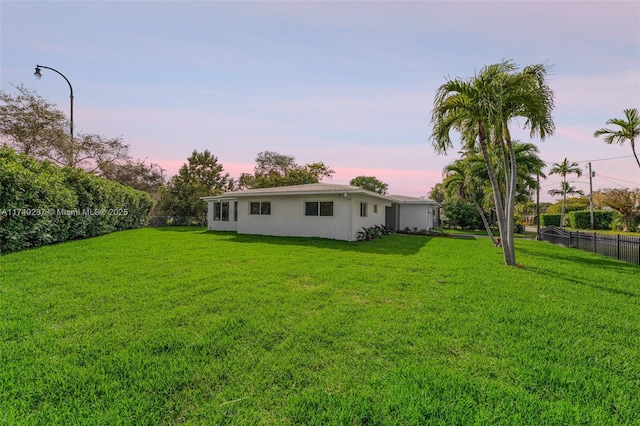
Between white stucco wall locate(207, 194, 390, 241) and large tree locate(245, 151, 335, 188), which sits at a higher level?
large tree locate(245, 151, 335, 188)

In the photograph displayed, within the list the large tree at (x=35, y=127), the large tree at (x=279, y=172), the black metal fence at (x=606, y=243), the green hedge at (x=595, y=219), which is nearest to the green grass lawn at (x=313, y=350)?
the black metal fence at (x=606, y=243)

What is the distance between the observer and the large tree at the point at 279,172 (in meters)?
30.7

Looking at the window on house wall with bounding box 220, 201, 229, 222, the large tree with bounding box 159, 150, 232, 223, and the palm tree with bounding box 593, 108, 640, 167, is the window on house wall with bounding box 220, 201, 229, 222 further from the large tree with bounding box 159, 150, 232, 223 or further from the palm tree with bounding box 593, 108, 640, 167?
the palm tree with bounding box 593, 108, 640, 167

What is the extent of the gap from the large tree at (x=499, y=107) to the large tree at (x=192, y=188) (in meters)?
22.8

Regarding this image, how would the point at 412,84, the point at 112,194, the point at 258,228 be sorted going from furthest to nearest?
the point at 258,228, the point at 112,194, the point at 412,84

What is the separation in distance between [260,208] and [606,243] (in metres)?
15.4

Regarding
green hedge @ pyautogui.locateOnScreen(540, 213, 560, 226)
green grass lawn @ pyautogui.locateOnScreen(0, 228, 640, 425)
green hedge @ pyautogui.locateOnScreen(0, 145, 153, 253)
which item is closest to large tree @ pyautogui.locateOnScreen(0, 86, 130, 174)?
green hedge @ pyautogui.locateOnScreen(0, 145, 153, 253)

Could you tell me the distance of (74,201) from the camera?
1129 cm

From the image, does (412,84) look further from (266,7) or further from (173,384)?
(173,384)

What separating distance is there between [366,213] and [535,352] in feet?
40.4

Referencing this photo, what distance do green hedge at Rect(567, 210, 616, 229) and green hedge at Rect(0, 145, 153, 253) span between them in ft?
147

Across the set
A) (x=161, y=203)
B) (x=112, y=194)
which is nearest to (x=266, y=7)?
(x=112, y=194)

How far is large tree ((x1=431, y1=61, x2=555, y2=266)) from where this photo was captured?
7551 millimetres

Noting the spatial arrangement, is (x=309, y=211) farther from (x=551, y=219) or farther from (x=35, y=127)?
(x=551, y=219)
